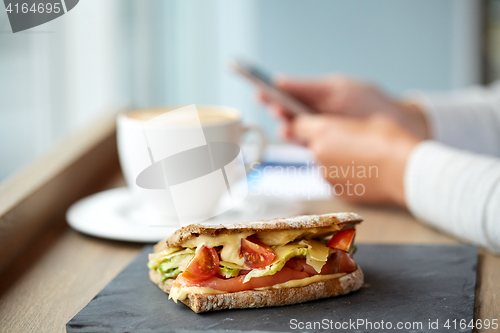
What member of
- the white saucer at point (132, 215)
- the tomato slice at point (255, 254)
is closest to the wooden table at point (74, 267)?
the white saucer at point (132, 215)

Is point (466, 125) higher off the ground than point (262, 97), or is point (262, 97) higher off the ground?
point (262, 97)

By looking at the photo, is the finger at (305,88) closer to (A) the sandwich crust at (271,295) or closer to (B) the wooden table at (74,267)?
(B) the wooden table at (74,267)

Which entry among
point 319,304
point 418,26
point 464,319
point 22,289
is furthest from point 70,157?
point 418,26

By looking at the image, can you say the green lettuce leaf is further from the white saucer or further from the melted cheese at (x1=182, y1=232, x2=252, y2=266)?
the white saucer

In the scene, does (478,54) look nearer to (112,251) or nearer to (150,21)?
(150,21)

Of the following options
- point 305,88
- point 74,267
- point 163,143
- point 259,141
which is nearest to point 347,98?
point 305,88

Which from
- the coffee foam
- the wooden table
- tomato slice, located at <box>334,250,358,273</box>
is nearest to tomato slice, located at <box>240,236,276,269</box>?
tomato slice, located at <box>334,250,358,273</box>

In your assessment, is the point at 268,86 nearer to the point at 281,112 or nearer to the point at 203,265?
the point at 281,112
